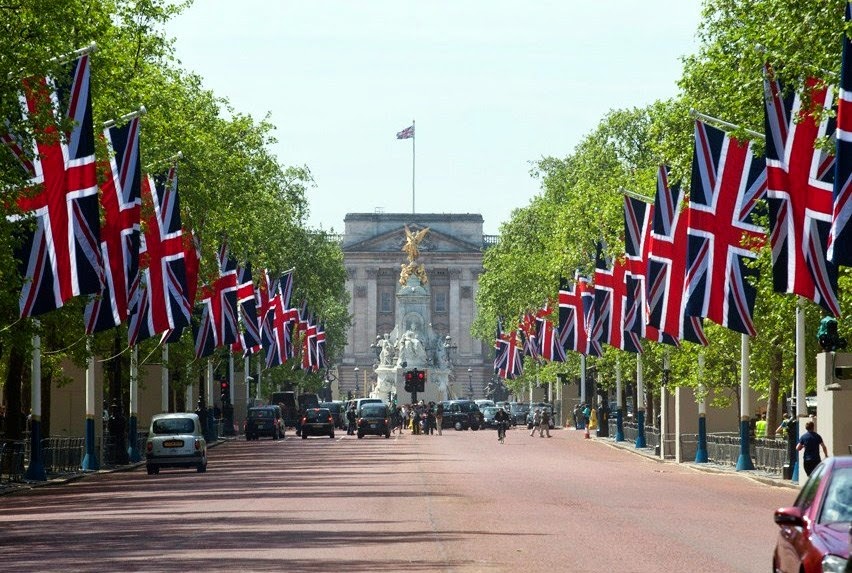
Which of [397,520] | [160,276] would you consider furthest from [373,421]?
[397,520]

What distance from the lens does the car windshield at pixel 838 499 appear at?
1599cm

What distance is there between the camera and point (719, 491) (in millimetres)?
42281

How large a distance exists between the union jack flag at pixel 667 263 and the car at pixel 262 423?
157ft

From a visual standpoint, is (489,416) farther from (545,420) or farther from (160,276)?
(160,276)

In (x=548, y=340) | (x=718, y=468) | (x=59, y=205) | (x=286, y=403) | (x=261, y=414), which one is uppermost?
(x=59, y=205)

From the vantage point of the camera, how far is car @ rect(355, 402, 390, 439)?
9675 cm

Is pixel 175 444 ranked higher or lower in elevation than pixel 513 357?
lower

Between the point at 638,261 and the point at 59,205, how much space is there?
24.5 metres

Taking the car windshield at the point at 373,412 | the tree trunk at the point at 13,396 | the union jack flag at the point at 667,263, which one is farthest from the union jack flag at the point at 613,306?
the car windshield at the point at 373,412

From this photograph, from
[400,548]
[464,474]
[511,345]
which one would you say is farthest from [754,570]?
[511,345]

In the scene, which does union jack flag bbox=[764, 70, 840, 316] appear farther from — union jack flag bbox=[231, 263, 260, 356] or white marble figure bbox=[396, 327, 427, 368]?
white marble figure bbox=[396, 327, 427, 368]

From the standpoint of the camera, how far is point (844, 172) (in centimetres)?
2844

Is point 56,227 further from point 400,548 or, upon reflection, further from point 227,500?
point 400,548

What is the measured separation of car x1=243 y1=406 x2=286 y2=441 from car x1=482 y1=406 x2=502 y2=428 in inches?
1074
